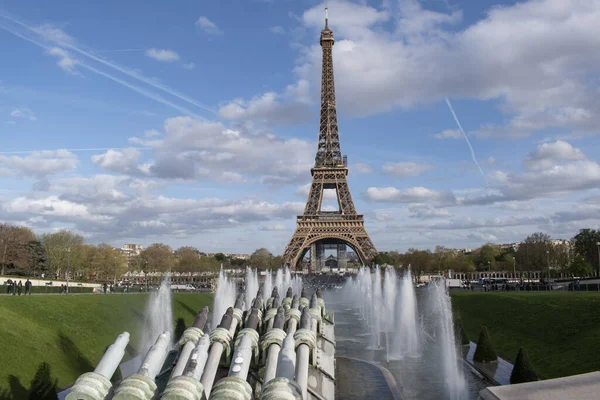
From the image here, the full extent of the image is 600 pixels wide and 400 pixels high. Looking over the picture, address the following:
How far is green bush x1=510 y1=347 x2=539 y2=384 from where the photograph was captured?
1719 centimetres

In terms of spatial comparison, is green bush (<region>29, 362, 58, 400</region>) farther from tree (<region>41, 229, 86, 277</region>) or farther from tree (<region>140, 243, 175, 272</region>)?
tree (<region>140, 243, 175, 272</region>)

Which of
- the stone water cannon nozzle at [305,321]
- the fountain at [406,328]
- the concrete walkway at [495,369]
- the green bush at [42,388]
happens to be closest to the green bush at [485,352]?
the concrete walkway at [495,369]

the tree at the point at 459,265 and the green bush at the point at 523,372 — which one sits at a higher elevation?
the tree at the point at 459,265

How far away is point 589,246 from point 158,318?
3153 inches

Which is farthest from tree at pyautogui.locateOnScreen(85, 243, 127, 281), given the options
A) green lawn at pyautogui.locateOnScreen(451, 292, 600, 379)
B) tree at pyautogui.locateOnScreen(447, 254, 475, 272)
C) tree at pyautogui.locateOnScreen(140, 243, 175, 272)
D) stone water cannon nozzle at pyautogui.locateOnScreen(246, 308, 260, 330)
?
stone water cannon nozzle at pyautogui.locateOnScreen(246, 308, 260, 330)

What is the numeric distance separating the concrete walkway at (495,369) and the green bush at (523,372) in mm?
1686

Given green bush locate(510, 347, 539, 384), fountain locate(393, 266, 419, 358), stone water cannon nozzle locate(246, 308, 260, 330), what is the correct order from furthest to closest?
fountain locate(393, 266, 419, 358) → green bush locate(510, 347, 539, 384) → stone water cannon nozzle locate(246, 308, 260, 330)

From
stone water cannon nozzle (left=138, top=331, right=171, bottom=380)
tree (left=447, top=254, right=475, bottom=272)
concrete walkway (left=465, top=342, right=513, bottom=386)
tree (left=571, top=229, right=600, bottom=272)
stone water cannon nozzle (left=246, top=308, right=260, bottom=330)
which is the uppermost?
tree (left=571, top=229, right=600, bottom=272)

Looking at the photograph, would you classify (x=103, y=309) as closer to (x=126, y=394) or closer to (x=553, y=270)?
(x=126, y=394)

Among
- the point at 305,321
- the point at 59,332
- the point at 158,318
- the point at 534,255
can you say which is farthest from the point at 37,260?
the point at 534,255

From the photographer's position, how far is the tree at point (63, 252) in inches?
2859

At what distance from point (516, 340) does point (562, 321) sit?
7.76 ft

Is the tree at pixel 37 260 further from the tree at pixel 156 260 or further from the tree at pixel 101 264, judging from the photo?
the tree at pixel 156 260

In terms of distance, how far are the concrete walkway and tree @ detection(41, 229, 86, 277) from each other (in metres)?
58.0
